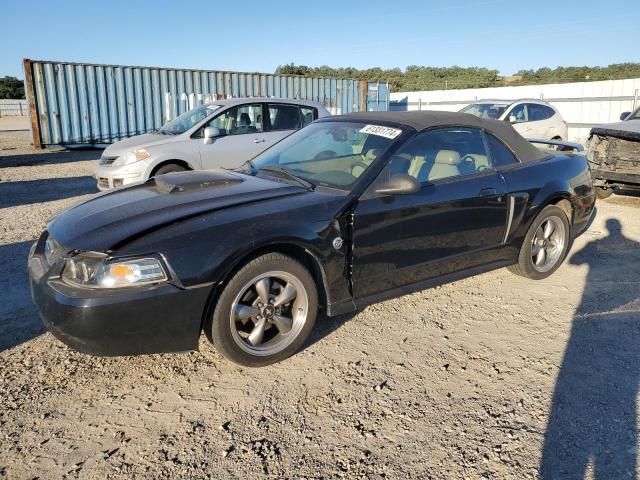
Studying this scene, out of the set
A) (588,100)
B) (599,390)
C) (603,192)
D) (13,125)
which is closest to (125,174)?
(599,390)

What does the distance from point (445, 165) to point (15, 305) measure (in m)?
3.57

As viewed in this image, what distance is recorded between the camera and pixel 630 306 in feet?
13.7

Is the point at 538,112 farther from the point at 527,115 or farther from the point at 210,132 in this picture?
the point at 210,132

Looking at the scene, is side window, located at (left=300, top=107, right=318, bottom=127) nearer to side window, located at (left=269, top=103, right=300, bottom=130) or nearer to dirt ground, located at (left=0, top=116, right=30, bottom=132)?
side window, located at (left=269, top=103, right=300, bottom=130)

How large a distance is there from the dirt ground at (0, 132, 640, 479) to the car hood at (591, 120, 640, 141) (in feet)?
15.1

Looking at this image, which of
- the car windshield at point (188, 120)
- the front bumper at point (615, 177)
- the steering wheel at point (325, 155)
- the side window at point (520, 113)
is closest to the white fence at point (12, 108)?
the car windshield at point (188, 120)

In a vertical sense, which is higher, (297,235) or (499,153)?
(499,153)

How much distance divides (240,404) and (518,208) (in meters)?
2.88

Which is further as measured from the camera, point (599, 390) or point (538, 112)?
point (538, 112)

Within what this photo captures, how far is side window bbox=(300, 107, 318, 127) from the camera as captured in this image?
895 cm

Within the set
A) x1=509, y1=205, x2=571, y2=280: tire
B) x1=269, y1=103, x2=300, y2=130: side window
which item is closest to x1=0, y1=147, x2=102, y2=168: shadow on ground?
x1=269, y1=103, x2=300, y2=130: side window

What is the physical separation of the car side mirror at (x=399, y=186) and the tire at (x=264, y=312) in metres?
0.78

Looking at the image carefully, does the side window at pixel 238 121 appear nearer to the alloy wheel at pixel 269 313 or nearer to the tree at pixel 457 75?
the alloy wheel at pixel 269 313

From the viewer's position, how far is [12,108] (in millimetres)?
45906
